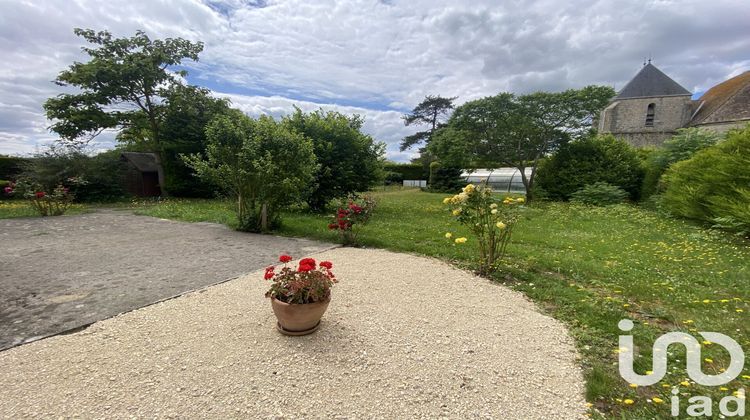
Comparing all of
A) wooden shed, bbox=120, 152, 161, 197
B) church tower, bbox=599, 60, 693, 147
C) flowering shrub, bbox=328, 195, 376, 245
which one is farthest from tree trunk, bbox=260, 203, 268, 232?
church tower, bbox=599, 60, 693, 147

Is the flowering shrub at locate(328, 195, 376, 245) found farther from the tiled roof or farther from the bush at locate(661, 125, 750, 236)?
the tiled roof

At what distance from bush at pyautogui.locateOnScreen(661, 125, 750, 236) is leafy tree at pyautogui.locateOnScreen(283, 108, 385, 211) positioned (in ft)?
29.4

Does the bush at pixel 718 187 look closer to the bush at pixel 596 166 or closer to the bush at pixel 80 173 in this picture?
the bush at pixel 596 166

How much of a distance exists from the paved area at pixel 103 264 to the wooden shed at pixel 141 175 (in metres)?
7.46

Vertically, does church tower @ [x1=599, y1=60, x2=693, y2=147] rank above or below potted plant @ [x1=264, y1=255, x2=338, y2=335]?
above

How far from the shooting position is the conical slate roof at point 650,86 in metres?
25.7

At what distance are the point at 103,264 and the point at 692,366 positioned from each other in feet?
22.3

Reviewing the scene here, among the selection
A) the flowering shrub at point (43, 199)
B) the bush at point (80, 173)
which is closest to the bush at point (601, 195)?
the flowering shrub at point (43, 199)

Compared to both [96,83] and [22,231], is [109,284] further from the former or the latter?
[96,83]

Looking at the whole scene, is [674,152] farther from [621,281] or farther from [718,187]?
[621,281]

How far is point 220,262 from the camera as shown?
4809 millimetres

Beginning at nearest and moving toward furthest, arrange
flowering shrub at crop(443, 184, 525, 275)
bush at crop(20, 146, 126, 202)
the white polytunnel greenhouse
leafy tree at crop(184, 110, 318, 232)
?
1. flowering shrub at crop(443, 184, 525, 275)
2. leafy tree at crop(184, 110, 318, 232)
3. bush at crop(20, 146, 126, 202)
4. the white polytunnel greenhouse

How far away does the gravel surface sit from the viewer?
1.87 metres

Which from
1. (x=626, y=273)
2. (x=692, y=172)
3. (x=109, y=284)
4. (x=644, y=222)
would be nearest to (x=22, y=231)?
(x=109, y=284)
